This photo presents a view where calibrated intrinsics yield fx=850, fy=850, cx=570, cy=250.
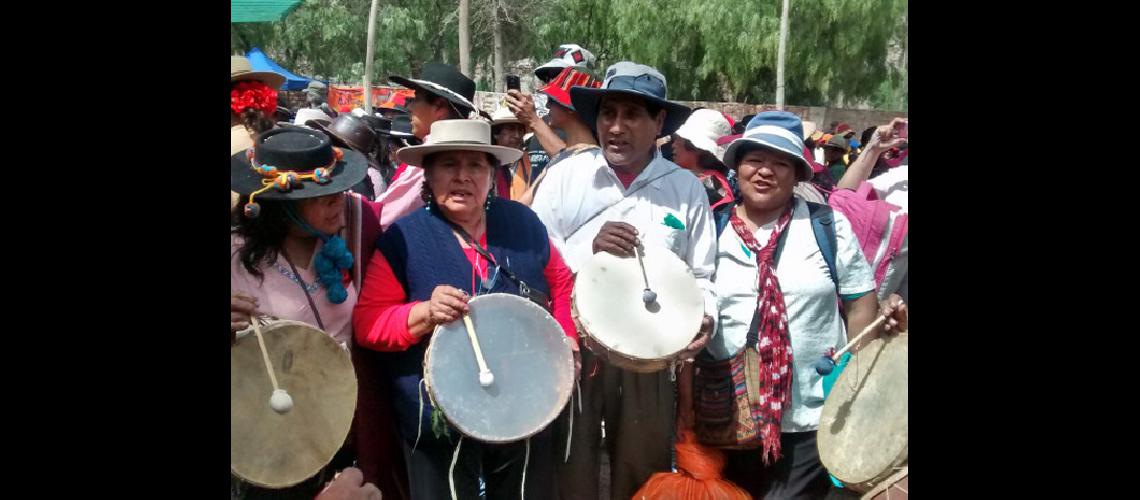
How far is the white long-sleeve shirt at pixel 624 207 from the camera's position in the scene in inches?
140

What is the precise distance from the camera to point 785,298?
3361 mm

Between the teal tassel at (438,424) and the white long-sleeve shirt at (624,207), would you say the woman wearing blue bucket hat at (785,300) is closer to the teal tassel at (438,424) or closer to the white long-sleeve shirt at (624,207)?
the white long-sleeve shirt at (624,207)

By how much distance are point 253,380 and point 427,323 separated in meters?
0.56

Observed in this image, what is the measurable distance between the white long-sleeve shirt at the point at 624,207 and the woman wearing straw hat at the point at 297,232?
100 cm

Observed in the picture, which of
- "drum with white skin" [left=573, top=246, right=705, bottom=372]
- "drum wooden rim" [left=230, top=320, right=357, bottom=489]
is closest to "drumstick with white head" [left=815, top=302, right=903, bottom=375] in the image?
"drum with white skin" [left=573, top=246, right=705, bottom=372]

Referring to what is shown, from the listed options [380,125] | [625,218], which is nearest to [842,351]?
[625,218]

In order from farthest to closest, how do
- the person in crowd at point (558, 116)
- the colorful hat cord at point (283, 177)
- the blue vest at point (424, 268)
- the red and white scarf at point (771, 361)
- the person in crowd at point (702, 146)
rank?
the person in crowd at point (702, 146) → the person in crowd at point (558, 116) → the red and white scarf at point (771, 361) → the blue vest at point (424, 268) → the colorful hat cord at point (283, 177)

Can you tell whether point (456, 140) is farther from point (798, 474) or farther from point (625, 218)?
point (798, 474)

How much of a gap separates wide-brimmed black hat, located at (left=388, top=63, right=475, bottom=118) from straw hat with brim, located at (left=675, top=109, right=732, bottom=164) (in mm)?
1374

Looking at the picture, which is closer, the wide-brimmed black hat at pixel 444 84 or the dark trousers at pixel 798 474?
the dark trousers at pixel 798 474

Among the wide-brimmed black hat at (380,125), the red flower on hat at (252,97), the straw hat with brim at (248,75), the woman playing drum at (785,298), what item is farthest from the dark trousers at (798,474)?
the wide-brimmed black hat at (380,125)

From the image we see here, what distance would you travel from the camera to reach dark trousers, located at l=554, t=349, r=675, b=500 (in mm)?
3637

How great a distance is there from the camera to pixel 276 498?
273 cm
